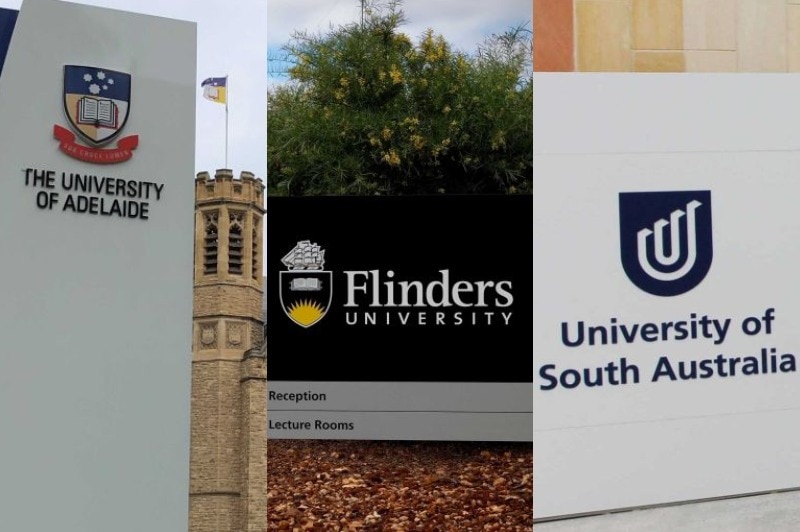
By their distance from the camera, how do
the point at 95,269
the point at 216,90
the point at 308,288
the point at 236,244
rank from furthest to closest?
the point at 236,244
the point at 216,90
the point at 95,269
the point at 308,288

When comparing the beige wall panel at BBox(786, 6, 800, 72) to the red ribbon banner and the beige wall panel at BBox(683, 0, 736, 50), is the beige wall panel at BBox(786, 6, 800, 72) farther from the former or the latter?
the red ribbon banner

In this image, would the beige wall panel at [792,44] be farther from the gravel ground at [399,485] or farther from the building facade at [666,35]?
the gravel ground at [399,485]

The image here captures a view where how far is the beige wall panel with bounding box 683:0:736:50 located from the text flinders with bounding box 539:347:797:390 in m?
2.63

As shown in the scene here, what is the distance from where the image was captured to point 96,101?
996 cm

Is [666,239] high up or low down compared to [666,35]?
down

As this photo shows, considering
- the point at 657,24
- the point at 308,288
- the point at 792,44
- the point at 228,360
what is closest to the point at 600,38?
the point at 657,24

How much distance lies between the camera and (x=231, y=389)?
10.4 metres

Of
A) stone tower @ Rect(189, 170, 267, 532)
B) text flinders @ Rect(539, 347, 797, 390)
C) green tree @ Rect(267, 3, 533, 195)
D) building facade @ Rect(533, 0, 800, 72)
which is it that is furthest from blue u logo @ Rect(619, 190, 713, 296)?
stone tower @ Rect(189, 170, 267, 532)

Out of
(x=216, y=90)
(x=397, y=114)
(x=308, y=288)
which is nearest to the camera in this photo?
(x=308, y=288)

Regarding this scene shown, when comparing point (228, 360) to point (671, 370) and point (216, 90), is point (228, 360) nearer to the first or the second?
point (216, 90)

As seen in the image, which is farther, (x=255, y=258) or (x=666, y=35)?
(x=255, y=258)

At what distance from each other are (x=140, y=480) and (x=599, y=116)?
5.24m

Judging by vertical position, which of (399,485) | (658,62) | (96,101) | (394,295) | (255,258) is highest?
Result: (658,62)

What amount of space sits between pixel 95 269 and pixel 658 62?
528cm
